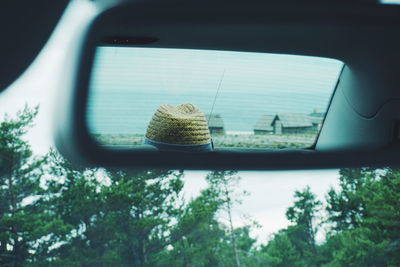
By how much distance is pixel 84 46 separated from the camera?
209 centimetres

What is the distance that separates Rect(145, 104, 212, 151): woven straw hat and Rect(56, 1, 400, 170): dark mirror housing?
0.14ft

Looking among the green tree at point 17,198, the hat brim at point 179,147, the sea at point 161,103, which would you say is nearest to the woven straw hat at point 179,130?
the hat brim at point 179,147

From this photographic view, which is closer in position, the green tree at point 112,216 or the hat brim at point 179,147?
the hat brim at point 179,147

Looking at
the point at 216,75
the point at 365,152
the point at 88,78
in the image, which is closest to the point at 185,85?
the point at 216,75

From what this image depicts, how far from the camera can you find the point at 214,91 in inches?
107

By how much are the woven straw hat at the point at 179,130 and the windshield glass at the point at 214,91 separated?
0.8 inches

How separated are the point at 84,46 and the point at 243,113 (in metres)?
0.95

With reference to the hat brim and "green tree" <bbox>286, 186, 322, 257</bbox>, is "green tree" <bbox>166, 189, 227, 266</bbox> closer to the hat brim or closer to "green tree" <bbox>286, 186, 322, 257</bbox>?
"green tree" <bbox>286, 186, 322, 257</bbox>

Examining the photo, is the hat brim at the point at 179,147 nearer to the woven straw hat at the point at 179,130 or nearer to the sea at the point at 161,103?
the woven straw hat at the point at 179,130

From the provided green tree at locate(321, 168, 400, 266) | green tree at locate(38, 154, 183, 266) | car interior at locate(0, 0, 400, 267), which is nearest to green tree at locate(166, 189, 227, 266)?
green tree at locate(38, 154, 183, 266)

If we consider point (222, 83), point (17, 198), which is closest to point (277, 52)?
point (222, 83)

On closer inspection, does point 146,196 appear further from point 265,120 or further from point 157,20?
point 157,20

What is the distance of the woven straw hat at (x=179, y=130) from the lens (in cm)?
232

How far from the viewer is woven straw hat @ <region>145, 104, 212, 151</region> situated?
2.32 m
